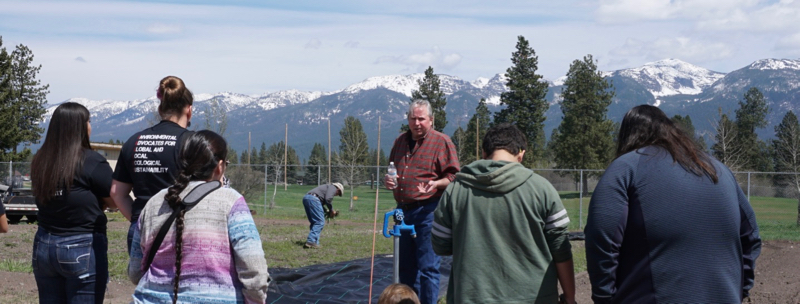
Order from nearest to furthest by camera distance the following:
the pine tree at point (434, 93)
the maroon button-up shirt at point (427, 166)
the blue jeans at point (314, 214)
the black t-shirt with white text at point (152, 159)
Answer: the black t-shirt with white text at point (152, 159) → the maroon button-up shirt at point (427, 166) → the blue jeans at point (314, 214) → the pine tree at point (434, 93)

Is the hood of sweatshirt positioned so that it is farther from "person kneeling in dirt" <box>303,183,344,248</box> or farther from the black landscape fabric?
"person kneeling in dirt" <box>303,183,344,248</box>

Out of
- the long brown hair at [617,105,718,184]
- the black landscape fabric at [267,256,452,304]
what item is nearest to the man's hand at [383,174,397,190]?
the black landscape fabric at [267,256,452,304]

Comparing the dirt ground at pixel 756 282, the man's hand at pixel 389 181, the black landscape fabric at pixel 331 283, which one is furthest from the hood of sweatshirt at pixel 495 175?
the dirt ground at pixel 756 282

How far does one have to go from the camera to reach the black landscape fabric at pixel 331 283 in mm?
7409

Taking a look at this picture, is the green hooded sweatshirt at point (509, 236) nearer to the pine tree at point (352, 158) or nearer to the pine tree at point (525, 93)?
the pine tree at point (352, 158)

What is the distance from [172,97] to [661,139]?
254 cm

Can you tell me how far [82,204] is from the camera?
393cm

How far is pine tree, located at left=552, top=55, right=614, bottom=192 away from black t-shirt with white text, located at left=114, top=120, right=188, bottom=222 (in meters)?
44.0

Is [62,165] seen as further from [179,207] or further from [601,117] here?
[601,117]

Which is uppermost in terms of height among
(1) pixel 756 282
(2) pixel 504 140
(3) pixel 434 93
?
(3) pixel 434 93

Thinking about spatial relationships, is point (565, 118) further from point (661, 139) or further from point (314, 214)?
point (661, 139)

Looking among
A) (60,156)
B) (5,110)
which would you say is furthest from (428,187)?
(5,110)

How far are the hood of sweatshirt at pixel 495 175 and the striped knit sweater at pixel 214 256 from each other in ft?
3.52

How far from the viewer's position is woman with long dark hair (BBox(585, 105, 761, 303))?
2930mm
